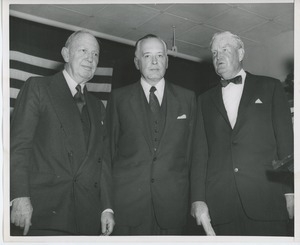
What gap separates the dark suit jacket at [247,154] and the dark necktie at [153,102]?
0.22 metres

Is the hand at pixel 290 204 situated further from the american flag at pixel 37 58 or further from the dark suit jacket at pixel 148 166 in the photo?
the american flag at pixel 37 58

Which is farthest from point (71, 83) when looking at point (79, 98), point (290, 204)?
point (290, 204)

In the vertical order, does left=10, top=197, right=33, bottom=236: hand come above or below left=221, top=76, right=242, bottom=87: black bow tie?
below

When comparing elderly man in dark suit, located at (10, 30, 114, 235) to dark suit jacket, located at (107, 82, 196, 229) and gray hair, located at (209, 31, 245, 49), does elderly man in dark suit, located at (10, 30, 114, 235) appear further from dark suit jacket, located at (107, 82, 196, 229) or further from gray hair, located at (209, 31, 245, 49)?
gray hair, located at (209, 31, 245, 49)

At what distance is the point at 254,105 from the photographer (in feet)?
6.57

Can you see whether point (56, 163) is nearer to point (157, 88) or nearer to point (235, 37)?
point (157, 88)

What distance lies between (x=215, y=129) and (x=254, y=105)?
21 cm

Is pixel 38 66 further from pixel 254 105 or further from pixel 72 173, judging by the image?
pixel 254 105

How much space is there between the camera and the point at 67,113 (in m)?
1.98

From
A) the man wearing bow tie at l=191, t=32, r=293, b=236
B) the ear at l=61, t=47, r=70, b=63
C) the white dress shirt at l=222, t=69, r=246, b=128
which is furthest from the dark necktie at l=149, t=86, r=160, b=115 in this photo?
the ear at l=61, t=47, r=70, b=63

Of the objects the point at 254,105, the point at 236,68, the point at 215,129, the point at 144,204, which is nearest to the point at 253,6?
the point at 236,68

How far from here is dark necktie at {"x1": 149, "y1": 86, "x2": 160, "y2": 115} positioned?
203cm

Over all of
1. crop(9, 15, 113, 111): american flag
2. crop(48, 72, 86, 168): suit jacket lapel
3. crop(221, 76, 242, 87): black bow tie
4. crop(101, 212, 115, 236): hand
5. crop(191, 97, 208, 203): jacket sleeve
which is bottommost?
crop(101, 212, 115, 236): hand

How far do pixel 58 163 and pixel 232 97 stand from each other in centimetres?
86
